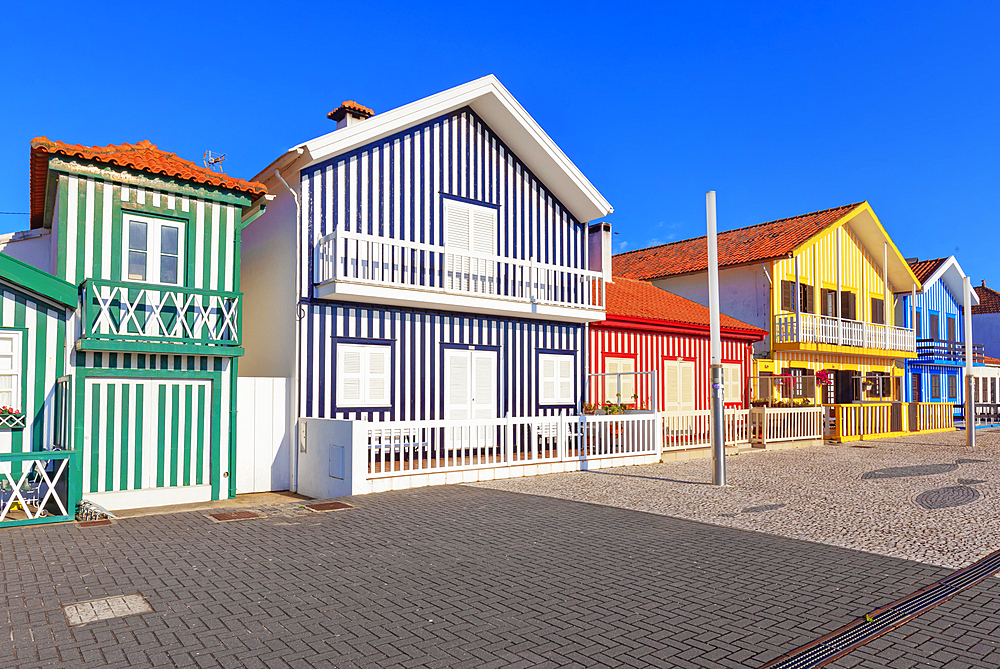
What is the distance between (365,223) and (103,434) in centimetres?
606

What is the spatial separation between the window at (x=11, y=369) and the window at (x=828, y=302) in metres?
24.3

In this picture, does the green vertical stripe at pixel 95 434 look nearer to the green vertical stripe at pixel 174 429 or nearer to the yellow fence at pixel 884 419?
the green vertical stripe at pixel 174 429

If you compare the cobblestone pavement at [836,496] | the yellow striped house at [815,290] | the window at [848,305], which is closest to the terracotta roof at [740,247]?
the yellow striped house at [815,290]

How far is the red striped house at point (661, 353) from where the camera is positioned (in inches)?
711

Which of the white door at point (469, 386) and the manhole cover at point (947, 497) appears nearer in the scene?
the manhole cover at point (947, 497)

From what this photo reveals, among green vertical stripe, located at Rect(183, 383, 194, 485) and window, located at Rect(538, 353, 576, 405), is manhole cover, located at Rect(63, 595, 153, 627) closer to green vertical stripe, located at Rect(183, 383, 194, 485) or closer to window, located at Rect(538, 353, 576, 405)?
green vertical stripe, located at Rect(183, 383, 194, 485)

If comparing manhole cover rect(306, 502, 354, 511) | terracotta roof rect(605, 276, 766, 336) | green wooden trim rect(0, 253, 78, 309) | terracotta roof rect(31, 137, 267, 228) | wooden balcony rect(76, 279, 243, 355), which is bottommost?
manhole cover rect(306, 502, 354, 511)

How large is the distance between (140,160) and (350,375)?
5012 mm

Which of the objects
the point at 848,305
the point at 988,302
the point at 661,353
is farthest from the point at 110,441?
the point at 988,302

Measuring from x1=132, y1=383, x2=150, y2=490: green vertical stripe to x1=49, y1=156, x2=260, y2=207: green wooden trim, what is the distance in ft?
9.92

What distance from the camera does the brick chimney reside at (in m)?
15.3

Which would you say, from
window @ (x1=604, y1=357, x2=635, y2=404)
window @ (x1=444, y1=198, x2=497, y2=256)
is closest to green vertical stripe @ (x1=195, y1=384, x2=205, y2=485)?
window @ (x1=444, y1=198, x2=497, y2=256)

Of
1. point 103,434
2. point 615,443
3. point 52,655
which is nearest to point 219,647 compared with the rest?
point 52,655

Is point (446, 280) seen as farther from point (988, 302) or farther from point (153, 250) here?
point (988, 302)
